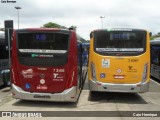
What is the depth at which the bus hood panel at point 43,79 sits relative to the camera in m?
13.0

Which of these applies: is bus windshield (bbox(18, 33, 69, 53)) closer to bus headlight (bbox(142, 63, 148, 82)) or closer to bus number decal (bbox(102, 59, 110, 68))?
bus number decal (bbox(102, 59, 110, 68))

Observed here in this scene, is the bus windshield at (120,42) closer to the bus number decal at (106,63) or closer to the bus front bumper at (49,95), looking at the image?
the bus number decal at (106,63)

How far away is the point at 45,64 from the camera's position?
42.7ft

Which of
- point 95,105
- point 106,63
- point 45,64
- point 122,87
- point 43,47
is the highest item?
point 43,47

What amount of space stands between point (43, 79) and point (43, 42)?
1.30m

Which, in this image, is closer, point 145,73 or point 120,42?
point 145,73

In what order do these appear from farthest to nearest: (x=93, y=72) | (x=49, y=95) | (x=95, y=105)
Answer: (x=93, y=72)
(x=95, y=105)
(x=49, y=95)

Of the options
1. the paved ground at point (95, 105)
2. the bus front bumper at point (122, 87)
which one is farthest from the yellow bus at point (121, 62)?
→ the paved ground at point (95, 105)

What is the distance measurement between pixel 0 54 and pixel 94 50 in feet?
18.2

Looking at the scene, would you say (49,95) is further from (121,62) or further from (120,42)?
(120,42)

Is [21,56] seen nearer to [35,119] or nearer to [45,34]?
[45,34]

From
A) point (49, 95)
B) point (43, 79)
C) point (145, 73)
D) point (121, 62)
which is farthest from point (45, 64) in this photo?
point (145, 73)

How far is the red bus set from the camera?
510 inches

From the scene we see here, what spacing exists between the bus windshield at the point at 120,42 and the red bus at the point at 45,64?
193cm
